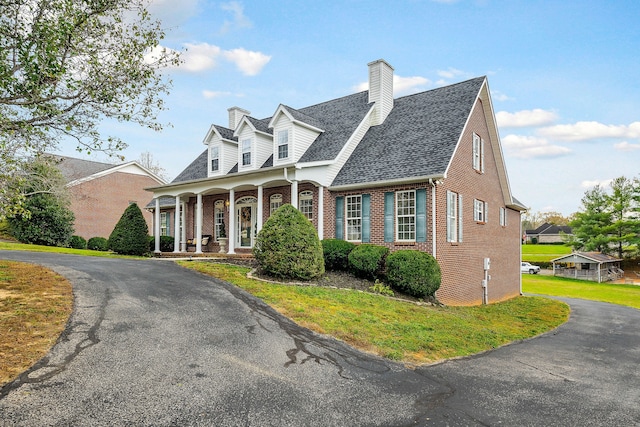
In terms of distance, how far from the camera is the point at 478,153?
723 inches

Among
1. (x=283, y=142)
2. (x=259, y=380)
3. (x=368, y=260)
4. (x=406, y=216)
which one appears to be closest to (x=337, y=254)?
(x=368, y=260)

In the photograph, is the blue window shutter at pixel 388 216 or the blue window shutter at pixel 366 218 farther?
the blue window shutter at pixel 366 218

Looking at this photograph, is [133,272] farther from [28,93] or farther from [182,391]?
[182,391]

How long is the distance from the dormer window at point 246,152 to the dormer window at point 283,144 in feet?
6.85

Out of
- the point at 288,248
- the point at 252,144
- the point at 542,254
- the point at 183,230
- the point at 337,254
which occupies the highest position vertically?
the point at 252,144

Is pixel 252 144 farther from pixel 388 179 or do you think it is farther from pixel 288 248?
pixel 288 248

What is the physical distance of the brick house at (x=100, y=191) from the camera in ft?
112

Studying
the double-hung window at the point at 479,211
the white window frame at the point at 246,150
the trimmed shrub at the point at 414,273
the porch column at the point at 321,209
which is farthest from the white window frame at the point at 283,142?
the double-hung window at the point at 479,211

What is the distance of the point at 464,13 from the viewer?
14500 millimetres

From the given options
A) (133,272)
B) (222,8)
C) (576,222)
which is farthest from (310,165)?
(576,222)

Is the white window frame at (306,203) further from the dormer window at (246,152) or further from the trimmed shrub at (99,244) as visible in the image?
the trimmed shrub at (99,244)

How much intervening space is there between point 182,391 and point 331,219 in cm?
1221

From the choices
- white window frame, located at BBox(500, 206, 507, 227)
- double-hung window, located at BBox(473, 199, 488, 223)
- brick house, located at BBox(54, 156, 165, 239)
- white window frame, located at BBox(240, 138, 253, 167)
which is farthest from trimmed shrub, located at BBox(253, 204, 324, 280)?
brick house, located at BBox(54, 156, 165, 239)

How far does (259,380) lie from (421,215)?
33.8 ft
